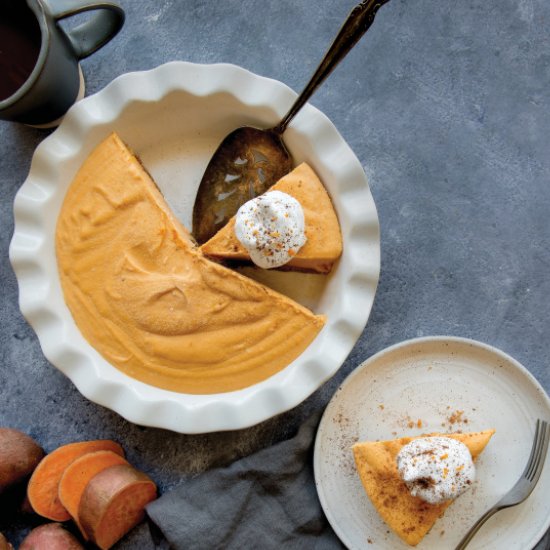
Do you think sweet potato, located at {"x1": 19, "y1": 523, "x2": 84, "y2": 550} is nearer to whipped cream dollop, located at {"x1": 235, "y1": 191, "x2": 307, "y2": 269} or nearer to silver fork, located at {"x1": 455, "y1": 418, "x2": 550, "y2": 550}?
whipped cream dollop, located at {"x1": 235, "y1": 191, "x2": 307, "y2": 269}

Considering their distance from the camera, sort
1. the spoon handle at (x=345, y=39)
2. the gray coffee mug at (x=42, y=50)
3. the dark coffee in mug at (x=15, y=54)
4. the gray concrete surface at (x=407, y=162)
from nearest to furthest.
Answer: the spoon handle at (x=345, y=39), the gray coffee mug at (x=42, y=50), the dark coffee in mug at (x=15, y=54), the gray concrete surface at (x=407, y=162)

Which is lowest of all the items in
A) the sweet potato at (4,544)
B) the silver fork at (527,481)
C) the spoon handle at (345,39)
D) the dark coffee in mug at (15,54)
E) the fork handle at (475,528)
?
the sweet potato at (4,544)

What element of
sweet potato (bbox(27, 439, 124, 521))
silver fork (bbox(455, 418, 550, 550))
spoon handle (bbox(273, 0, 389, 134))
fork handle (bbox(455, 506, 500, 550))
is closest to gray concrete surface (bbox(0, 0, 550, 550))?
sweet potato (bbox(27, 439, 124, 521))

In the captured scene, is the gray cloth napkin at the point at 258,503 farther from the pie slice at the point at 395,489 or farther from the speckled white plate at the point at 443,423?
the pie slice at the point at 395,489

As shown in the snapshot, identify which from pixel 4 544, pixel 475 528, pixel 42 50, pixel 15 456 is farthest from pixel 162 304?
pixel 475 528

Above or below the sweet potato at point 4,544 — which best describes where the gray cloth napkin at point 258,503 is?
above

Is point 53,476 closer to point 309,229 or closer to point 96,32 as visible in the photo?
point 309,229

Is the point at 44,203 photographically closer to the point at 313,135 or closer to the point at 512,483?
the point at 313,135

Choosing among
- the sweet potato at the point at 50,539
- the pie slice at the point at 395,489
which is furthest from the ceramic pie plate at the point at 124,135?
the sweet potato at the point at 50,539
